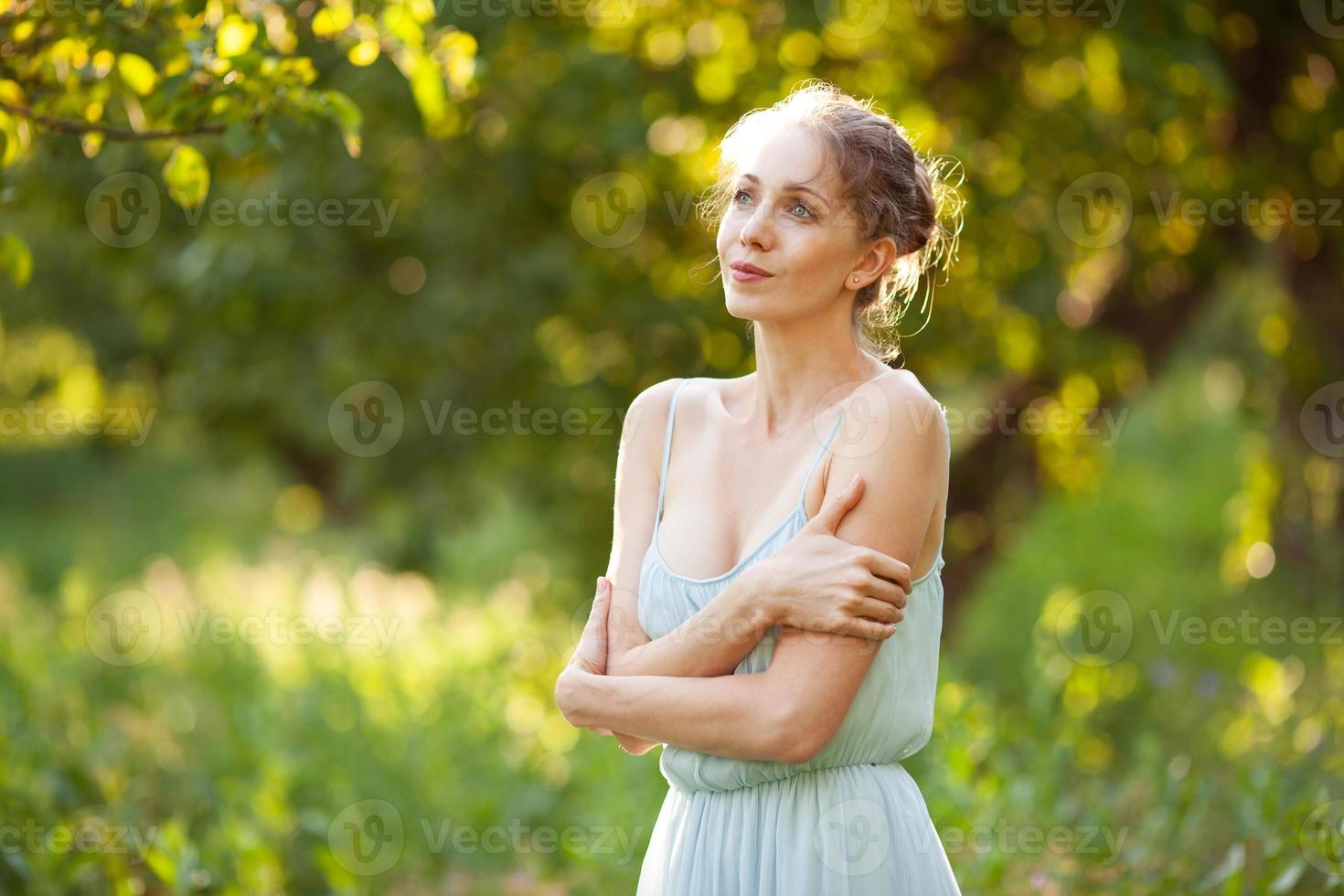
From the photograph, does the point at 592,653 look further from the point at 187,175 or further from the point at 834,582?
the point at 187,175

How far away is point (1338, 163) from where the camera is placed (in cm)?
623

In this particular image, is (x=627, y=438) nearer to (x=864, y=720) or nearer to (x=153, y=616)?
(x=864, y=720)

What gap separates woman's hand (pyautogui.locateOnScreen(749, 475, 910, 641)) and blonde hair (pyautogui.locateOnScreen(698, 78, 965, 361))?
42cm

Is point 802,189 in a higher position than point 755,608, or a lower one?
higher

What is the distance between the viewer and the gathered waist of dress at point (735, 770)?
6.91 feet

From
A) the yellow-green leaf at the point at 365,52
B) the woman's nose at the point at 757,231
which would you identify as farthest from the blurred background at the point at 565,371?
the woman's nose at the point at 757,231

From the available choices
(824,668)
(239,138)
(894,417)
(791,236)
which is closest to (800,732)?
(824,668)

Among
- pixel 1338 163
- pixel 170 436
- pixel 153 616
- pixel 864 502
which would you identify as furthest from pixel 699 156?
pixel 170 436

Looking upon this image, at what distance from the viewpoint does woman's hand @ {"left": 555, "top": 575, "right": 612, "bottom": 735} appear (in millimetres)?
2182

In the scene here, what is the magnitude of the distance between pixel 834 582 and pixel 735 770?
0.39 metres

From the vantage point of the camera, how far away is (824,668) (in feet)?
6.51

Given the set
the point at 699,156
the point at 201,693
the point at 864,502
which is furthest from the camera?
the point at 201,693

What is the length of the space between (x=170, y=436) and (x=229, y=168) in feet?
44.3

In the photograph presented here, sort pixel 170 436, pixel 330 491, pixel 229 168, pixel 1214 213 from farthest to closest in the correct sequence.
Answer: pixel 170 436 → pixel 330 491 → pixel 1214 213 → pixel 229 168
